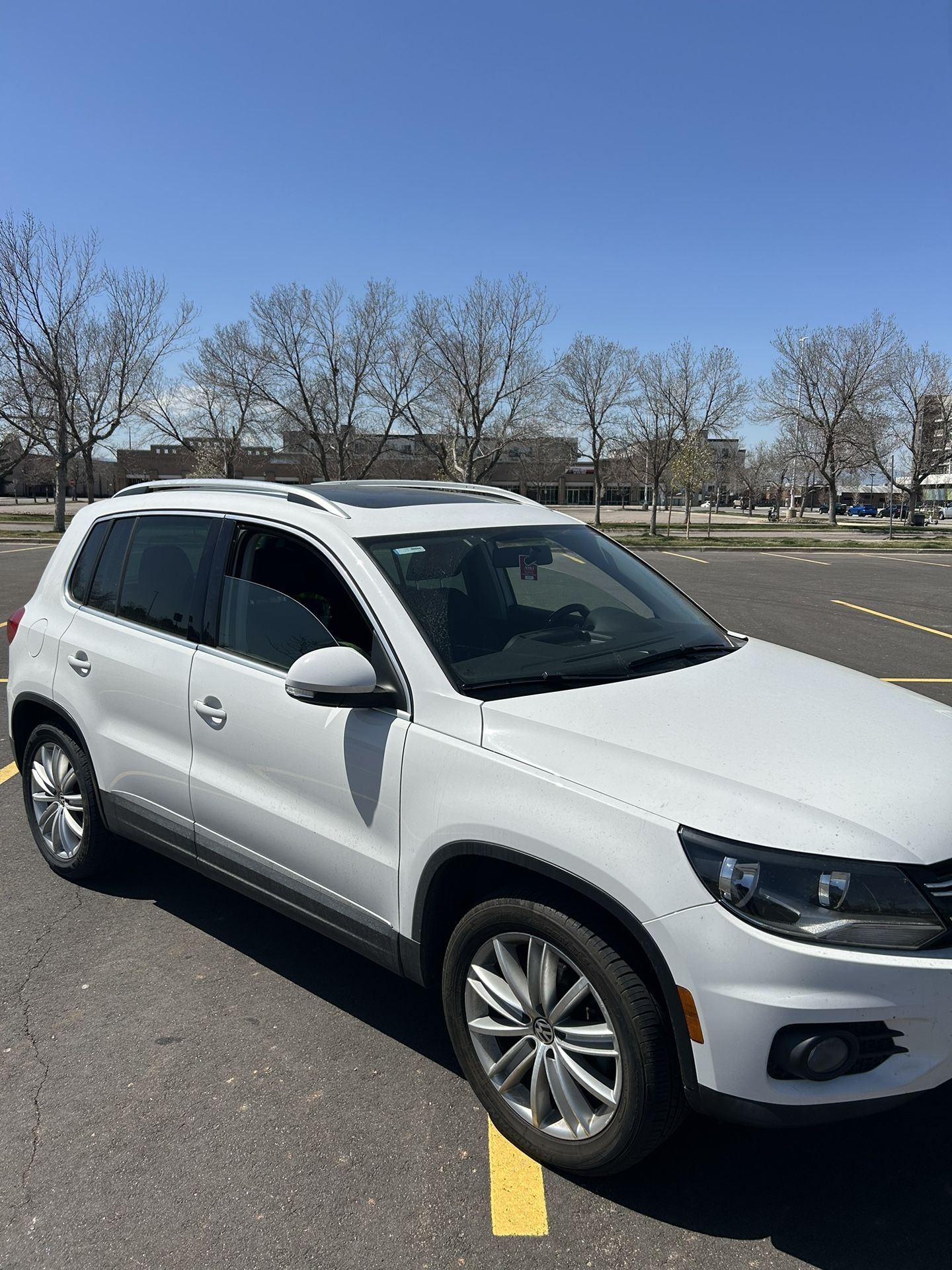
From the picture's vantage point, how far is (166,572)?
3688 mm

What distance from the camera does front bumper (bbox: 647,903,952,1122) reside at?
6.49ft

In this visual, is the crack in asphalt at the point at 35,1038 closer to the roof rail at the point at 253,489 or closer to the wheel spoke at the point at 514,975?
the wheel spoke at the point at 514,975

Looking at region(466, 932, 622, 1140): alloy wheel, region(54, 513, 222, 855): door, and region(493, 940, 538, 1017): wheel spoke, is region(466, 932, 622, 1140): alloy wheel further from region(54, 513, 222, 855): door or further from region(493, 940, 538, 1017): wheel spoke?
region(54, 513, 222, 855): door

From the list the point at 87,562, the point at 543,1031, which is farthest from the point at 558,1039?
the point at 87,562

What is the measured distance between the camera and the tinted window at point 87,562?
4109 mm

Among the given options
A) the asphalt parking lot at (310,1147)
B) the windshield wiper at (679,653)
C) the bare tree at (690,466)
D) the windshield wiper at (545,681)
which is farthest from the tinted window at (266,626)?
the bare tree at (690,466)

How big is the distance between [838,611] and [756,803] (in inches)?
485

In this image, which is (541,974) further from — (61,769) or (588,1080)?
(61,769)

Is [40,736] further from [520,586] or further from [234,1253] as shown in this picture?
[234,1253]

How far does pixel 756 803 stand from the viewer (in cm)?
212

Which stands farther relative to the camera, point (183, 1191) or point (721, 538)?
point (721, 538)

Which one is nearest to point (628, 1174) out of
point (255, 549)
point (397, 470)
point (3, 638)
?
point (255, 549)

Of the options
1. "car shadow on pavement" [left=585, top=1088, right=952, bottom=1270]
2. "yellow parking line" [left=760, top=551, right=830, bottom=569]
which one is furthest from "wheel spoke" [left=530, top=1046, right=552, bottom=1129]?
"yellow parking line" [left=760, top=551, right=830, bottom=569]

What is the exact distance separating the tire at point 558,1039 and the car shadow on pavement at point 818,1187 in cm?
22
